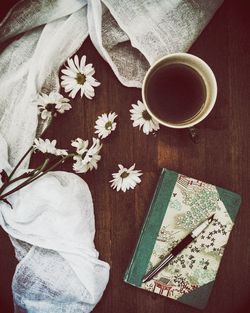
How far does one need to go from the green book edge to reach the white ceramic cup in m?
0.12

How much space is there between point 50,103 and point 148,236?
28cm

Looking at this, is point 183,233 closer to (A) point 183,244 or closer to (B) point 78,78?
(A) point 183,244

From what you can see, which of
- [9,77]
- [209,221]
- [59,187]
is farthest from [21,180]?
[209,221]

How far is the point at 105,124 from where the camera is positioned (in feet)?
2.29

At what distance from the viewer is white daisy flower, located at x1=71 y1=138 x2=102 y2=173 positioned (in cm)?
67

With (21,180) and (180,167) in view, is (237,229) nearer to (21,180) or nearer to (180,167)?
(180,167)

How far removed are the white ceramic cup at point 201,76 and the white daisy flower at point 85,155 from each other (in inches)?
4.4

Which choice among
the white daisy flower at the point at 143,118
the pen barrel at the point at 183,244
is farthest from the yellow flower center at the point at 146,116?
the pen barrel at the point at 183,244

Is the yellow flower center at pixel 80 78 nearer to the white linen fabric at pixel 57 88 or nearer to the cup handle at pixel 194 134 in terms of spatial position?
the white linen fabric at pixel 57 88

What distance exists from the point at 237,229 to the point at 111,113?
11.5 inches

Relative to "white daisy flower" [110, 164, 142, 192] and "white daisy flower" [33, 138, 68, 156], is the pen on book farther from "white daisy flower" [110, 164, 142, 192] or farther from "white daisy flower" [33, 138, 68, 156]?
"white daisy flower" [33, 138, 68, 156]

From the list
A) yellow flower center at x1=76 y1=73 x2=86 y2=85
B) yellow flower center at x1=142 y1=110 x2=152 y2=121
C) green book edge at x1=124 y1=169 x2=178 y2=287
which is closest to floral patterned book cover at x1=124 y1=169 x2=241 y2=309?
green book edge at x1=124 y1=169 x2=178 y2=287

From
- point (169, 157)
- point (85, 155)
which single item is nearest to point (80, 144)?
point (85, 155)

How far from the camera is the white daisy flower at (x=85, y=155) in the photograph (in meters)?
0.67
